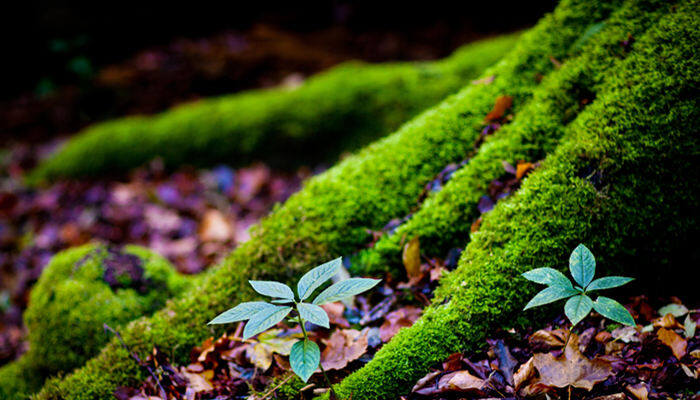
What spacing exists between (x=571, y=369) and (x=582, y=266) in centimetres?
37

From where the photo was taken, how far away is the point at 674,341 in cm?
158

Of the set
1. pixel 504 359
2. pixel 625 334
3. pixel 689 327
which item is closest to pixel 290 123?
pixel 504 359

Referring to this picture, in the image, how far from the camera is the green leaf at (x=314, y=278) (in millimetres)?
1525

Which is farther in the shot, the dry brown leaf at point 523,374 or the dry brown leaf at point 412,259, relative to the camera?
the dry brown leaf at point 412,259

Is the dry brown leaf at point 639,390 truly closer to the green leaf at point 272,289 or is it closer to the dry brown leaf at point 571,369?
the dry brown leaf at point 571,369

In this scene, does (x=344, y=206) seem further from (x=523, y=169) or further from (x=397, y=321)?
(x=523, y=169)

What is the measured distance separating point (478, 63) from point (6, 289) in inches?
224

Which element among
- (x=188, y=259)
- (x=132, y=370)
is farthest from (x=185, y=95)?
(x=132, y=370)

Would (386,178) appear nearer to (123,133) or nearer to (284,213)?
(284,213)

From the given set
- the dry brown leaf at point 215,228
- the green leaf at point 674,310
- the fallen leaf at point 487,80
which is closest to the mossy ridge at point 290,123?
the dry brown leaf at point 215,228

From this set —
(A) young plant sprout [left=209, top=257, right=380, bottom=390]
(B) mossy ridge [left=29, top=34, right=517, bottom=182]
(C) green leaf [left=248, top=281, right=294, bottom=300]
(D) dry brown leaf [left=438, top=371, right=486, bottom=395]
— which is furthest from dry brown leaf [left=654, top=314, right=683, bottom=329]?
(B) mossy ridge [left=29, top=34, right=517, bottom=182]

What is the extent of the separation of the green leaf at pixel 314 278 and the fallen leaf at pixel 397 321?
528 mm

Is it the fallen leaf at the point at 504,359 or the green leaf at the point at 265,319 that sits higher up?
the green leaf at the point at 265,319

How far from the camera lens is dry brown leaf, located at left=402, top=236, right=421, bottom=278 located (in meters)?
2.13
